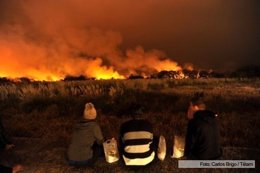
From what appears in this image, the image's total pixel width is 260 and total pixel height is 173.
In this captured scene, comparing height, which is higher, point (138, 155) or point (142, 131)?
point (142, 131)

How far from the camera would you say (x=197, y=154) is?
6445mm

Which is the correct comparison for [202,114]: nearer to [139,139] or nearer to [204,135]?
[204,135]

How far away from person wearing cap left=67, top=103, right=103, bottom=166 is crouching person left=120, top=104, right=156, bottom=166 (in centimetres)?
69

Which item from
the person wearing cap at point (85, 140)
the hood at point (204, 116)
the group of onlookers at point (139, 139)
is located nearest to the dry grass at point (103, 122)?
the person wearing cap at point (85, 140)

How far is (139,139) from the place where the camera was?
19.2ft

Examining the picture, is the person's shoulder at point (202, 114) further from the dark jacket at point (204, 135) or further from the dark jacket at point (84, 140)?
the dark jacket at point (84, 140)

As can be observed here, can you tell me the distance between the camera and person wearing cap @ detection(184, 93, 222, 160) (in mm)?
6203

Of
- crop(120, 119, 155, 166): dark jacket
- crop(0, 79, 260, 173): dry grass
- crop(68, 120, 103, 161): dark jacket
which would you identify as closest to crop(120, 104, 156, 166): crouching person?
crop(120, 119, 155, 166): dark jacket

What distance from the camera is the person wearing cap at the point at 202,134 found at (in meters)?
6.20

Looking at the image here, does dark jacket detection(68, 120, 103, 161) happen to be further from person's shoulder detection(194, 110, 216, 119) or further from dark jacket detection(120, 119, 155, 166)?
person's shoulder detection(194, 110, 216, 119)

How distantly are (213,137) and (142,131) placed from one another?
4.61ft

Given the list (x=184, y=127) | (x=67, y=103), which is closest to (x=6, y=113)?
(x=67, y=103)

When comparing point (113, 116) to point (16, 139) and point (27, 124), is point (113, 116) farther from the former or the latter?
point (16, 139)

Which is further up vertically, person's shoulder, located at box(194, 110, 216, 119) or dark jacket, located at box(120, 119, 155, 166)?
person's shoulder, located at box(194, 110, 216, 119)
